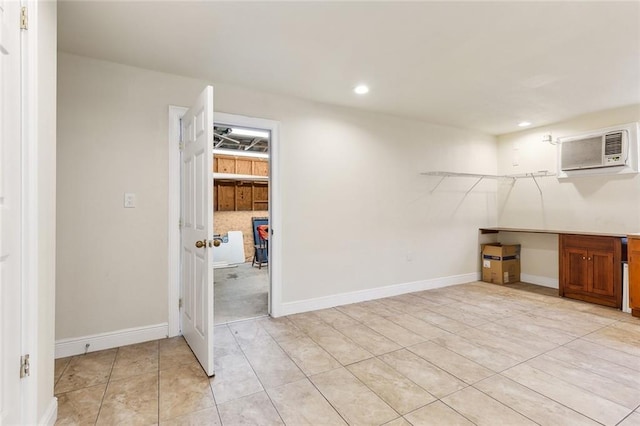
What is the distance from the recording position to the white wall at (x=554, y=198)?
3854 mm

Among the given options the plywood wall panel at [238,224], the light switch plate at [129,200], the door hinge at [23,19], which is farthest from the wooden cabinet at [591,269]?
the plywood wall panel at [238,224]

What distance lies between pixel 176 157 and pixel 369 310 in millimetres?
2660

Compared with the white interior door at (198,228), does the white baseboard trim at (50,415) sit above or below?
below

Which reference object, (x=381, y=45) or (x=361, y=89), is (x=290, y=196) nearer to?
(x=361, y=89)

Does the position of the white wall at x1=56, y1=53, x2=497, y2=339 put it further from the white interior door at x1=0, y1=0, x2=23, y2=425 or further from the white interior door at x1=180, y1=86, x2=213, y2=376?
the white interior door at x1=0, y1=0, x2=23, y2=425

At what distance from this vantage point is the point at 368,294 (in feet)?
12.9

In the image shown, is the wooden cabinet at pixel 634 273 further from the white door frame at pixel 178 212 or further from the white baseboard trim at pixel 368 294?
the white door frame at pixel 178 212

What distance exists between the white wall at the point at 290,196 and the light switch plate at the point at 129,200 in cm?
5

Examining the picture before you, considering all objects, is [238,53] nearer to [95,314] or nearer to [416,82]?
[416,82]

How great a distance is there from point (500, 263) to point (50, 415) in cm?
527

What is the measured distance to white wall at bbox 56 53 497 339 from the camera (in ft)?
8.18

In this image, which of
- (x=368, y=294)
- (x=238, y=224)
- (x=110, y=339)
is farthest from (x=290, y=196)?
(x=238, y=224)

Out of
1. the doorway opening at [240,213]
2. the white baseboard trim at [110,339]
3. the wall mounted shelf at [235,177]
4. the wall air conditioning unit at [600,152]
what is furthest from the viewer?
the wall mounted shelf at [235,177]

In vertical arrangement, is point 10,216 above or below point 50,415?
above
